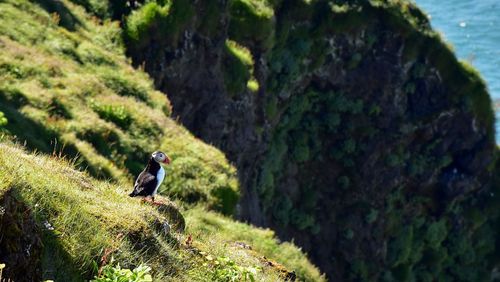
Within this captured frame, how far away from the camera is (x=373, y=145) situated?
143 ft

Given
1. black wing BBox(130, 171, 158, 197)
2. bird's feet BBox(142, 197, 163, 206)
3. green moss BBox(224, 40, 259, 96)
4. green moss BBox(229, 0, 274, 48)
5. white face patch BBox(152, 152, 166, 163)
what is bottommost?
green moss BBox(224, 40, 259, 96)

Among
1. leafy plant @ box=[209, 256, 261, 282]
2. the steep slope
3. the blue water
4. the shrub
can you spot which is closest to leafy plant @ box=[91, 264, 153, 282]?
the steep slope

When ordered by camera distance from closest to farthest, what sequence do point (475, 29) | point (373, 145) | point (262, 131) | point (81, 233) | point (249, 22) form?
point (81, 233) → point (249, 22) → point (262, 131) → point (373, 145) → point (475, 29)

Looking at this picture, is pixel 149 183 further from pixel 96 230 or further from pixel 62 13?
pixel 62 13

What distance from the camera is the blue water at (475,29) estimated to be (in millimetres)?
71188

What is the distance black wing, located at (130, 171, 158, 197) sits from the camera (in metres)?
11.2

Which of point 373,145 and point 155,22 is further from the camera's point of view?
point 373,145

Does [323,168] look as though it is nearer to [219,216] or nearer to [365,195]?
[365,195]

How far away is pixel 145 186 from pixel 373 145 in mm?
34003

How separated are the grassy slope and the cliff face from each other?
12.2 metres

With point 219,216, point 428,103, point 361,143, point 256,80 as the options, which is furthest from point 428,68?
point 219,216

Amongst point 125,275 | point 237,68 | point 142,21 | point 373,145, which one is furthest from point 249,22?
point 125,275

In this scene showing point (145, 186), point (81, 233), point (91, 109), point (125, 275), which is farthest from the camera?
point (91, 109)

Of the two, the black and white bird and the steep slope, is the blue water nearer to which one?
the black and white bird
